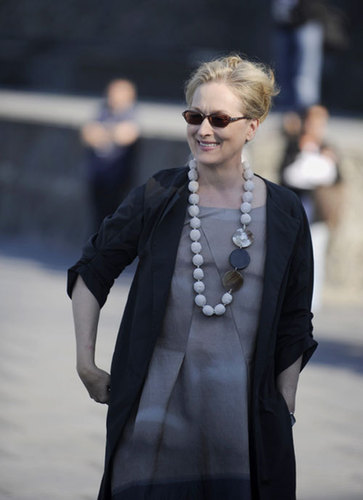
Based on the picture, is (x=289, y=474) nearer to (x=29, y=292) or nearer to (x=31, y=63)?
(x=29, y=292)

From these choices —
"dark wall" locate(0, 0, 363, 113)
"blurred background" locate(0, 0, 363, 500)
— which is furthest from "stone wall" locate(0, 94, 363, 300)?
"dark wall" locate(0, 0, 363, 113)

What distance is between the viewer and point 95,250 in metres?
3.46

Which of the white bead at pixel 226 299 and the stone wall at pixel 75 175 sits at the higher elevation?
the stone wall at pixel 75 175

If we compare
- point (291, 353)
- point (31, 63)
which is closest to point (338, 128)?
point (291, 353)

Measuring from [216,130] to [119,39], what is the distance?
21.2m

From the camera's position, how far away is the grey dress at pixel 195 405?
10.9 ft

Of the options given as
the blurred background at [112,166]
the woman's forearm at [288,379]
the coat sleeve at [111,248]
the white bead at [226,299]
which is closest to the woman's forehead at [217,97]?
the coat sleeve at [111,248]

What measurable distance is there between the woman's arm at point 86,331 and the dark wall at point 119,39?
19.1 m

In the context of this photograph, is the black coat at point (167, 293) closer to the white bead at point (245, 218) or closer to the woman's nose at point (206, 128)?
the white bead at point (245, 218)

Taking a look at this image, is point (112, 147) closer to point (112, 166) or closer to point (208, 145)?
point (112, 166)

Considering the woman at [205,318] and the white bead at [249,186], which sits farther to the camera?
the white bead at [249,186]

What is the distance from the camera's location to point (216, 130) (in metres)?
3.37

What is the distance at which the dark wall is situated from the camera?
75.8ft

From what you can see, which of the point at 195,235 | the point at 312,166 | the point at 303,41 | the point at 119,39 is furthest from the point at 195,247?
the point at 119,39
